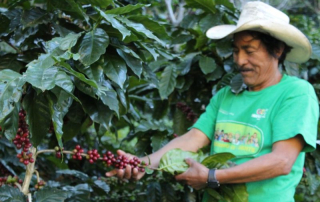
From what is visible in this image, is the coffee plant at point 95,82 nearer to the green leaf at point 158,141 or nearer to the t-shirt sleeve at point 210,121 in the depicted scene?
the green leaf at point 158,141

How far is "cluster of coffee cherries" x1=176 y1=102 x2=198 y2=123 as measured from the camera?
2.80 meters

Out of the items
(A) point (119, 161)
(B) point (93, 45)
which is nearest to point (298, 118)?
(A) point (119, 161)

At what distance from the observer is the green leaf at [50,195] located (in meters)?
1.82

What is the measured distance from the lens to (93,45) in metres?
→ 1.63

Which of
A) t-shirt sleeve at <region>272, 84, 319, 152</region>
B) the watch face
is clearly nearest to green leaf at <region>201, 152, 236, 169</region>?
the watch face

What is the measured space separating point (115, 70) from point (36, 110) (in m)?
0.34

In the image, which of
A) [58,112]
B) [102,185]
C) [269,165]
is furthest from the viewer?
[102,185]

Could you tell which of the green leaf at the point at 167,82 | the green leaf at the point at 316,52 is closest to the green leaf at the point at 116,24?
the green leaf at the point at 167,82

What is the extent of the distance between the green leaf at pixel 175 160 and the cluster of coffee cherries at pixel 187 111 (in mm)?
730

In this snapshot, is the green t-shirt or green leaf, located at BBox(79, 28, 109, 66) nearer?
green leaf, located at BBox(79, 28, 109, 66)

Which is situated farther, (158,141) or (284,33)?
(158,141)

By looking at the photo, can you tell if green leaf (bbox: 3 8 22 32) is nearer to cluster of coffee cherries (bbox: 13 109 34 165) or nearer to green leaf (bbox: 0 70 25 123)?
cluster of coffee cherries (bbox: 13 109 34 165)

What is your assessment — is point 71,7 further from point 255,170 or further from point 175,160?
point 255,170

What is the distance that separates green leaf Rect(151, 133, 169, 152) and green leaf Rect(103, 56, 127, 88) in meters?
0.85
